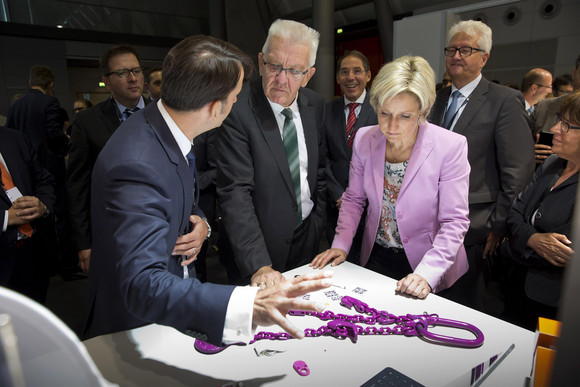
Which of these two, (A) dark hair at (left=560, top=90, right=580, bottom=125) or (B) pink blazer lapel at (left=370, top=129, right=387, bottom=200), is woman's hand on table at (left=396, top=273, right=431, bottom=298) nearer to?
(B) pink blazer lapel at (left=370, top=129, right=387, bottom=200)

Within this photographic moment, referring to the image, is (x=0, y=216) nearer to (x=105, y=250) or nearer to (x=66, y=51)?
(x=105, y=250)

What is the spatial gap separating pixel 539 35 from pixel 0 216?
25.6ft

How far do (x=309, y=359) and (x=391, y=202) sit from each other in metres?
0.96

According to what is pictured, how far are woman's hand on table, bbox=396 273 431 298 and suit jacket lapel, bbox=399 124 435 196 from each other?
1.42 feet

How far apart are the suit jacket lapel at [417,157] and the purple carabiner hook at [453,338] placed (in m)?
0.66

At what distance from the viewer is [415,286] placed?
4.83 feet

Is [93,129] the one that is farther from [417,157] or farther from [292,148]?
[417,157]

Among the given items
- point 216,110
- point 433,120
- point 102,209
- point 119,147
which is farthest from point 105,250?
point 433,120

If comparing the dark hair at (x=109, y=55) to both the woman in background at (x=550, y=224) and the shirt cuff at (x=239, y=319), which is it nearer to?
the shirt cuff at (x=239, y=319)

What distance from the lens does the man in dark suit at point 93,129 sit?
2.30 m

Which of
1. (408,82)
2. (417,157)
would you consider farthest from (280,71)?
(417,157)

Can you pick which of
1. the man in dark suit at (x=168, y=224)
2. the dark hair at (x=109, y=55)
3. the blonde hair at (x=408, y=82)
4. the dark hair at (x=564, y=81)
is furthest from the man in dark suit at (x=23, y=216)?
the dark hair at (x=564, y=81)

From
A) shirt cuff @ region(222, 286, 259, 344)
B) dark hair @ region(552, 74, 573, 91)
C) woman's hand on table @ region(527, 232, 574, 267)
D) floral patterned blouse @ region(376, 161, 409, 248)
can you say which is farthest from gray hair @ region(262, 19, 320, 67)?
dark hair @ region(552, 74, 573, 91)

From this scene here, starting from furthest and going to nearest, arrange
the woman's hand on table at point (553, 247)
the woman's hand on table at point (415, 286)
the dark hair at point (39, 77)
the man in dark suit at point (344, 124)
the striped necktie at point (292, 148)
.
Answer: the dark hair at point (39, 77) → the man in dark suit at point (344, 124) → the striped necktie at point (292, 148) → the woman's hand on table at point (553, 247) → the woman's hand on table at point (415, 286)
